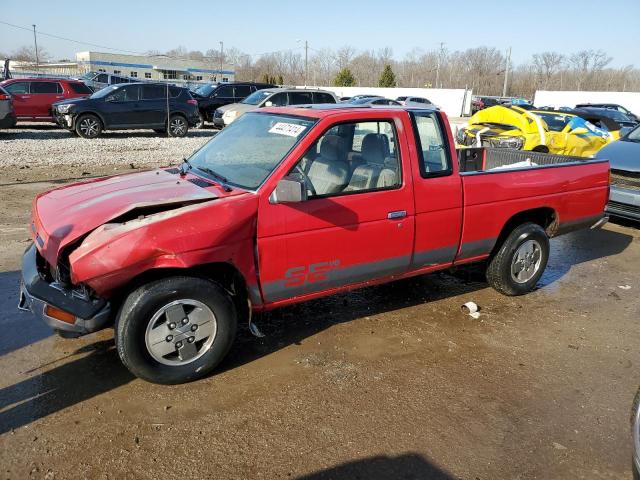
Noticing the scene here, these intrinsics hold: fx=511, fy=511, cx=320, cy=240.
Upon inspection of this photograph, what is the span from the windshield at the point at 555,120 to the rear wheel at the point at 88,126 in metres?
12.7

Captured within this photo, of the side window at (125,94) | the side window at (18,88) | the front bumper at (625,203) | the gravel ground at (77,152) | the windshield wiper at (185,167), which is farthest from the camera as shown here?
the side window at (18,88)

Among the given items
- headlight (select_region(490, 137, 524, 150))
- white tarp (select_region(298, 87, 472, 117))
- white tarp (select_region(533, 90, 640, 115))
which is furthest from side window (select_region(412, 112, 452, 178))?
white tarp (select_region(533, 90, 640, 115))

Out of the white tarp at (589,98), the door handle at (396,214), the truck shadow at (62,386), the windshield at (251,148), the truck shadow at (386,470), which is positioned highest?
the white tarp at (589,98)

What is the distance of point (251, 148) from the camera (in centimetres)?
411

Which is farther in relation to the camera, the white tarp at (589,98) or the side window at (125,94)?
the white tarp at (589,98)

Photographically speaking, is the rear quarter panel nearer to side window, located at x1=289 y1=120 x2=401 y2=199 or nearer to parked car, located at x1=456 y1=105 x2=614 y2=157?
side window, located at x1=289 y1=120 x2=401 y2=199

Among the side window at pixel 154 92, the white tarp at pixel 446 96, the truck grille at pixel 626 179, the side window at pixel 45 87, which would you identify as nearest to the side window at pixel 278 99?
the side window at pixel 154 92

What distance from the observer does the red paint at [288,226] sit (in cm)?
317

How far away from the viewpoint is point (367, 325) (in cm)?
453

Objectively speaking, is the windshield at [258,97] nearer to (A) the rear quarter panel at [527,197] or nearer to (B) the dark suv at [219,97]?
(B) the dark suv at [219,97]

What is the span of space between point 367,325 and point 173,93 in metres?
15.1

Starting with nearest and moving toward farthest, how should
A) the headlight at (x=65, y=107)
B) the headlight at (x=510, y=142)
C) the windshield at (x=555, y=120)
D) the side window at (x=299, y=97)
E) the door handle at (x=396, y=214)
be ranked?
1. the door handle at (x=396, y=214)
2. the headlight at (x=510, y=142)
3. the windshield at (x=555, y=120)
4. the headlight at (x=65, y=107)
5. the side window at (x=299, y=97)

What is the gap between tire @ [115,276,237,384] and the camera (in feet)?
10.6

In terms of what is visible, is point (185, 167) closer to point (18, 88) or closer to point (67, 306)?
point (67, 306)
